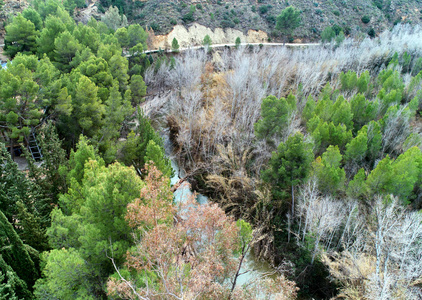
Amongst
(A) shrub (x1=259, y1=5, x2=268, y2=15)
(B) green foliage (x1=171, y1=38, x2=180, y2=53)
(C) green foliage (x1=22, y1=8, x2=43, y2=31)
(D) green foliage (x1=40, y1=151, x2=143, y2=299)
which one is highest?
(A) shrub (x1=259, y1=5, x2=268, y2=15)

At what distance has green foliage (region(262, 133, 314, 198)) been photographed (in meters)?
18.5

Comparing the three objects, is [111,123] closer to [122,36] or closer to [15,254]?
[15,254]

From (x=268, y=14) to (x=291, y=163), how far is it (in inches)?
2247

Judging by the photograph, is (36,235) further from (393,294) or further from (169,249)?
(393,294)

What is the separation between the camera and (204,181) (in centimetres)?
2669

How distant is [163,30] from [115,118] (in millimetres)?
36996

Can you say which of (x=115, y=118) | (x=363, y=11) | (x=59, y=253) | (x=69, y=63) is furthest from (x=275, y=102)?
(x=363, y=11)

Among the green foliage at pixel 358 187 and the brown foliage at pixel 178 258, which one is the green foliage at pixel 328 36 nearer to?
the green foliage at pixel 358 187

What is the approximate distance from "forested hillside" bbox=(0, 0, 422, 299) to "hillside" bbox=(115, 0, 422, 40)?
20629 mm

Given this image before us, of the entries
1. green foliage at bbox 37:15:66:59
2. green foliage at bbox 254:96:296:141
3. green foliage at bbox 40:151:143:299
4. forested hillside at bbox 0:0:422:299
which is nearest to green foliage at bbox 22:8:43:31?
forested hillside at bbox 0:0:422:299

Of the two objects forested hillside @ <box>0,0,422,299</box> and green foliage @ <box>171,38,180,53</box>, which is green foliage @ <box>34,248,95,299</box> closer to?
forested hillside @ <box>0,0,422,299</box>

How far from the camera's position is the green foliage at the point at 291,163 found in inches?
729

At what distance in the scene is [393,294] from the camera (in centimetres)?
1232

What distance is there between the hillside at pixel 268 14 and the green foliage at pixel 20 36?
25249 millimetres
